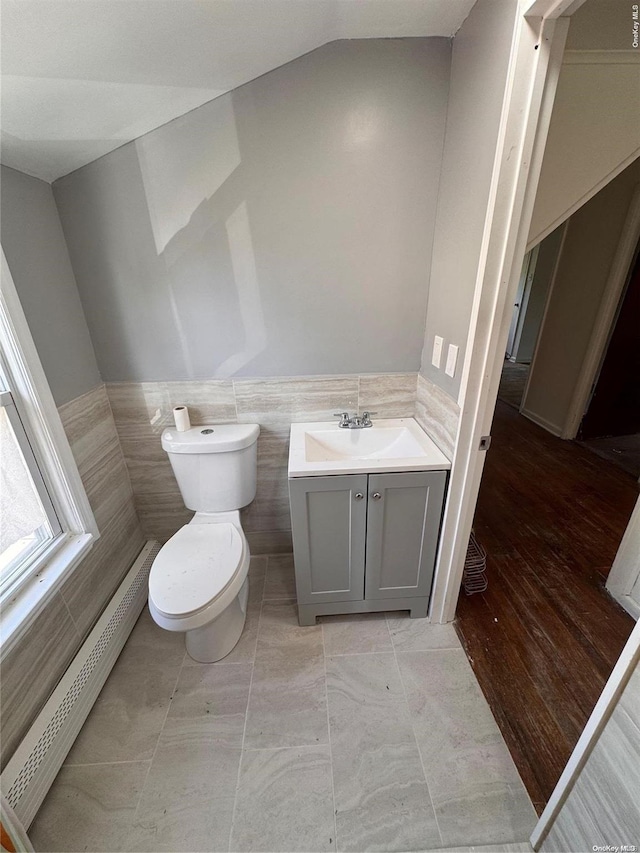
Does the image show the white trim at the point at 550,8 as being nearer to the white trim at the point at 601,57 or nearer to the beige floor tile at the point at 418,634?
the white trim at the point at 601,57

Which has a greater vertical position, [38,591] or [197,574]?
[38,591]

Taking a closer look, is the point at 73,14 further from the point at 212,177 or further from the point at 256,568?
the point at 256,568

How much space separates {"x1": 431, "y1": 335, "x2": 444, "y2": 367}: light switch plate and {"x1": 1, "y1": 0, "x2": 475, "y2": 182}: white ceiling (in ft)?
3.32

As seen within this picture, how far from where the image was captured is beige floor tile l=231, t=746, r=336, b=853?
951mm

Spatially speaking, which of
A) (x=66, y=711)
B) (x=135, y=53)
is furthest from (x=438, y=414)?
(x=66, y=711)

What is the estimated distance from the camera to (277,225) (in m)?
1.36

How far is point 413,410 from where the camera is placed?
1.69 meters

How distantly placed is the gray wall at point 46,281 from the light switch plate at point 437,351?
4.89ft

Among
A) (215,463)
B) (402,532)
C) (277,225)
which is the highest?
(277,225)

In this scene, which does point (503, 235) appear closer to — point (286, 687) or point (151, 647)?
point (286, 687)

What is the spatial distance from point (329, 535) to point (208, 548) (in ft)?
1.67

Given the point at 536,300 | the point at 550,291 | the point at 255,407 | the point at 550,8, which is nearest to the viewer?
the point at 550,8

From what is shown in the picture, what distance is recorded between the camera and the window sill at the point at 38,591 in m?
0.97

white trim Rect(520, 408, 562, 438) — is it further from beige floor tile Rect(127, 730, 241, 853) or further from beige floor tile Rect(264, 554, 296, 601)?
beige floor tile Rect(127, 730, 241, 853)
